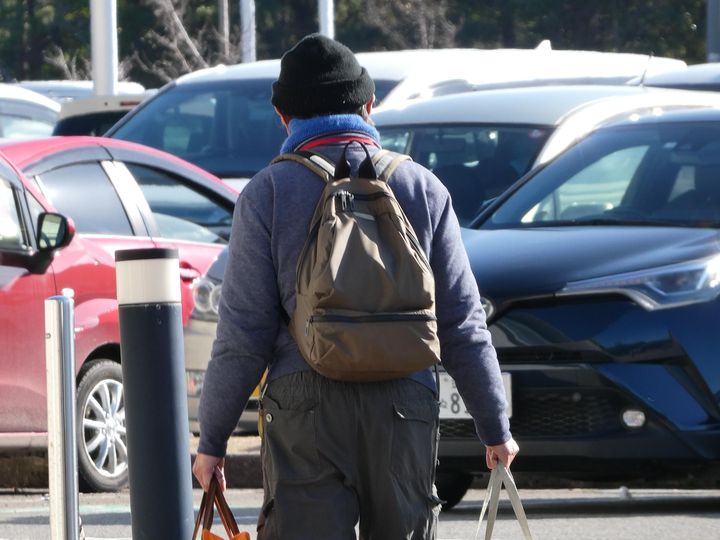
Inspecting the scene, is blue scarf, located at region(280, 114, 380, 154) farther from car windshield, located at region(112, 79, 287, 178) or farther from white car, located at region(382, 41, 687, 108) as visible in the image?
car windshield, located at region(112, 79, 287, 178)

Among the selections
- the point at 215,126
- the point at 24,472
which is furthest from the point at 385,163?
the point at 215,126

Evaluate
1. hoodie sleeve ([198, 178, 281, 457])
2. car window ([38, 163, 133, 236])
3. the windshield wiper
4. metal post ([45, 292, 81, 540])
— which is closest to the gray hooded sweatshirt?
hoodie sleeve ([198, 178, 281, 457])

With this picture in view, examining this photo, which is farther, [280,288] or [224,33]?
[224,33]

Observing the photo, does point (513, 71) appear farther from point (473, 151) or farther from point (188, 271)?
point (188, 271)

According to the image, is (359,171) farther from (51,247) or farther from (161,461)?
(51,247)

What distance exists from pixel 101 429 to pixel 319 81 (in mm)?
4229

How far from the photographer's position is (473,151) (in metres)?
8.78

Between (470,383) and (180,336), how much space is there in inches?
36.9

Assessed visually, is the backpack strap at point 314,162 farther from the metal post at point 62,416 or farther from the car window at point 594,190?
the car window at point 594,190

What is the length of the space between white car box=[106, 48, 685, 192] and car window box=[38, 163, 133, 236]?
10.8 ft

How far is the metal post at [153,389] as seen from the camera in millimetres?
4246

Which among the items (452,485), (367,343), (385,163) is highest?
(385,163)

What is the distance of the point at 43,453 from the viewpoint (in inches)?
313

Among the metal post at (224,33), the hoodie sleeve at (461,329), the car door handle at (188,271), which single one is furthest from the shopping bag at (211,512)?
the metal post at (224,33)
